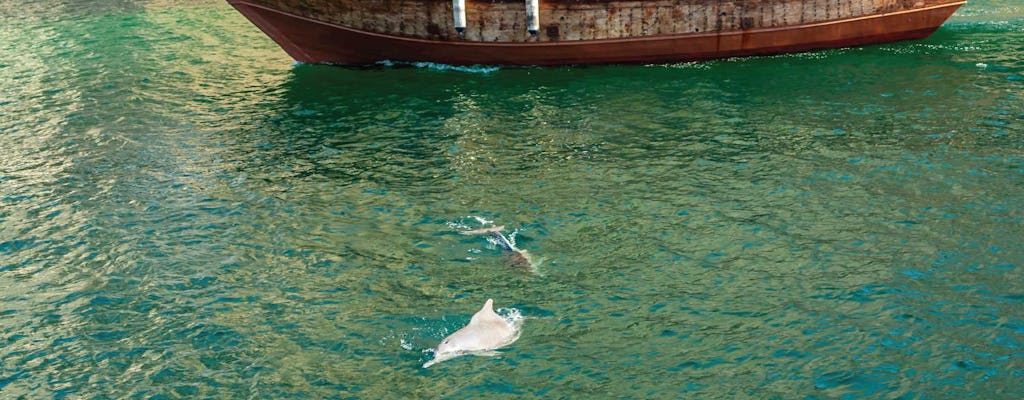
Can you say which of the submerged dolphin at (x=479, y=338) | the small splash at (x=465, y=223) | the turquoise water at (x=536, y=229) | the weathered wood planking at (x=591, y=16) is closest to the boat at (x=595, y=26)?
the weathered wood planking at (x=591, y=16)

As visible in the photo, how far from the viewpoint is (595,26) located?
125 feet

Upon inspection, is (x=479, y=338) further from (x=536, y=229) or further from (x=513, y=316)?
(x=536, y=229)

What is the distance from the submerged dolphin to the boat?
21.4m

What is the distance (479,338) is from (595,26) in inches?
898

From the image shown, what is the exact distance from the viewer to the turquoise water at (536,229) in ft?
57.1

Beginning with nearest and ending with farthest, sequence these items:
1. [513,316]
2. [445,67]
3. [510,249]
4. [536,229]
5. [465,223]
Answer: [513,316]
[510,249]
[536,229]
[465,223]
[445,67]

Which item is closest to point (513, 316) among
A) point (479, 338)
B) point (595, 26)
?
point (479, 338)

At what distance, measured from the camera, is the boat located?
124 feet

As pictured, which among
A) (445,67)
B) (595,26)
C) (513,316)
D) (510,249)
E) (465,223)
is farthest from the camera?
(445,67)

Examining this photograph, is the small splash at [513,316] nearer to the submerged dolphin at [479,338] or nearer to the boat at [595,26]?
the submerged dolphin at [479,338]

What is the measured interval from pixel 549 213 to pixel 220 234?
802cm

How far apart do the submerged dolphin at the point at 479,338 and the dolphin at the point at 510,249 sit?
312cm

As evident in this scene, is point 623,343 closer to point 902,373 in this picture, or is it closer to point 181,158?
point 902,373

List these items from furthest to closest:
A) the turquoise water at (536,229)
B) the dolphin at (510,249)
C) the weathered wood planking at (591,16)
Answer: the weathered wood planking at (591,16) < the dolphin at (510,249) < the turquoise water at (536,229)
